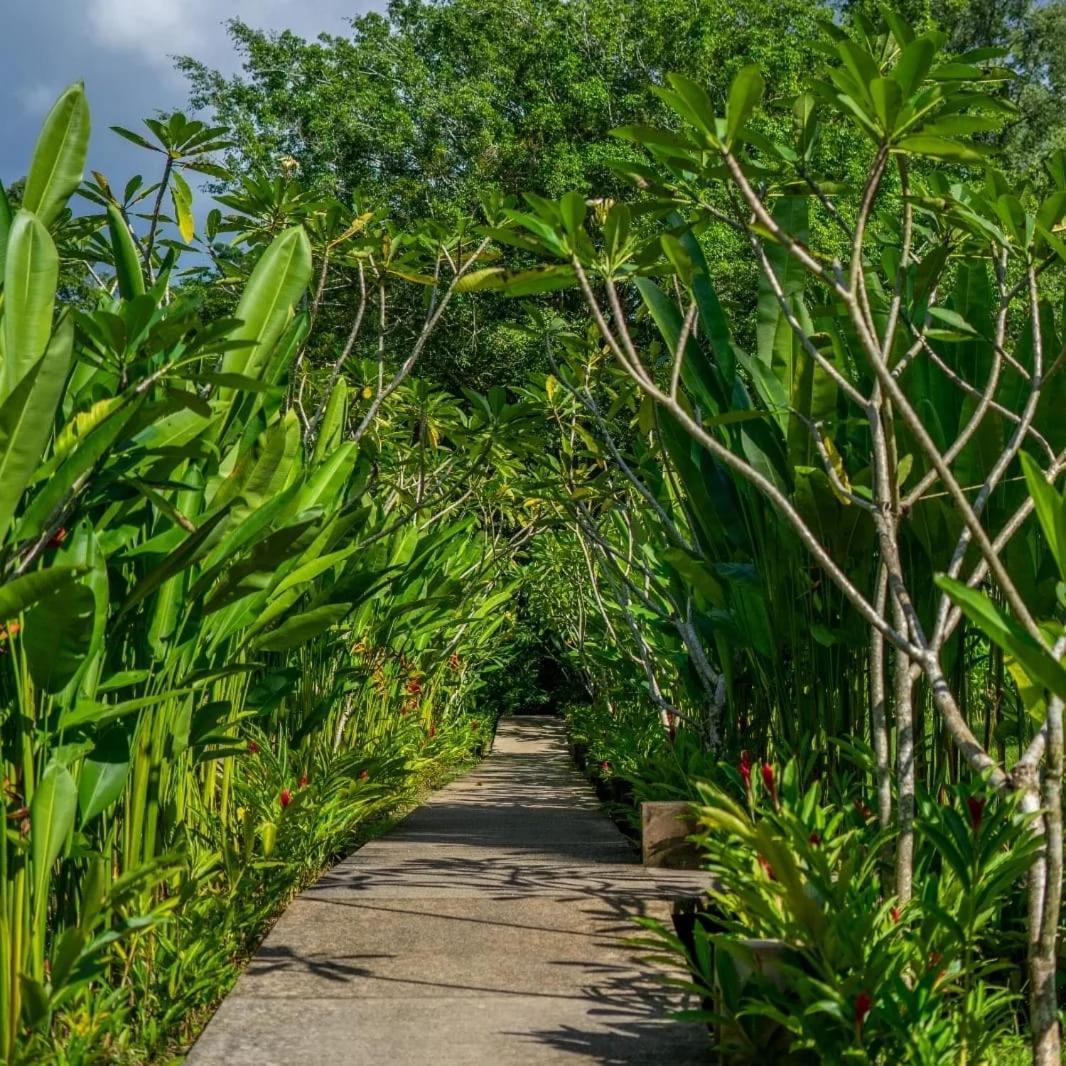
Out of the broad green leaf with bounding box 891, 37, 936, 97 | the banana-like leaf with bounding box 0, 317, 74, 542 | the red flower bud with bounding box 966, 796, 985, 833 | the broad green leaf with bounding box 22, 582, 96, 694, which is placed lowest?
the red flower bud with bounding box 966, 796, 985, 833

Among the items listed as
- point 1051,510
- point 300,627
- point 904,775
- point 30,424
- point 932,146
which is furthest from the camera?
point 300,627

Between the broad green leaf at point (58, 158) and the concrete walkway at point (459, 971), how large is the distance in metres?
1.32

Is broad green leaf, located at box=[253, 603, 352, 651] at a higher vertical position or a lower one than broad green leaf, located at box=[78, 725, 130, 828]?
higher

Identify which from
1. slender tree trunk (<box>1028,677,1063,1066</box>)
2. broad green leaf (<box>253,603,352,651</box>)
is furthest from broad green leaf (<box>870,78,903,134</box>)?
broad green leaf (<box>253,603,352,651</box>)

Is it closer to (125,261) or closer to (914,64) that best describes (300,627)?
(125,261)

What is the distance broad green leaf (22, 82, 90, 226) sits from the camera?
1.93 m

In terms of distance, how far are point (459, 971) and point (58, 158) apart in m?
1.53

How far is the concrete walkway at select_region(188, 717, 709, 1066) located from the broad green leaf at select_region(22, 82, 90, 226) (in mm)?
1317

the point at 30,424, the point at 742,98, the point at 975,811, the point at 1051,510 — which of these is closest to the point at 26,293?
the point at 30,424

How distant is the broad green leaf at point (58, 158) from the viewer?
1.93 m

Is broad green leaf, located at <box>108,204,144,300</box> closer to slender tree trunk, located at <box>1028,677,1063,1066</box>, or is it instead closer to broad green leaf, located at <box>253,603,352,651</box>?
broad green leaf, located at <box>253,603,352,651</box>

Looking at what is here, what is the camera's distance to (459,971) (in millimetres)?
2240

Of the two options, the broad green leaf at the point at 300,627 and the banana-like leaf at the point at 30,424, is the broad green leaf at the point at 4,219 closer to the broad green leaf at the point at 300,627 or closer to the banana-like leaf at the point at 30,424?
the banana-like leaf at the point at 30,424

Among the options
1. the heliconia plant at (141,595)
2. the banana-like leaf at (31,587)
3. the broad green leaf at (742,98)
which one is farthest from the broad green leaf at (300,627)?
the broad green leaf at (742,98)
